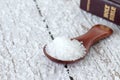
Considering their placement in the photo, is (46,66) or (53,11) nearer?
(46,66)

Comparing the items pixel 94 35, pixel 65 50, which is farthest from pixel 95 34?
pixel 65 50

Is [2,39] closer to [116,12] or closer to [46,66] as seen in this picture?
[46,66]

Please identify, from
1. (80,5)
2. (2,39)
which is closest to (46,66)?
(2,39)

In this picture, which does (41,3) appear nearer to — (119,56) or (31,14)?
(31,14)

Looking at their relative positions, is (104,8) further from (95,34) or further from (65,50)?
(65,50)

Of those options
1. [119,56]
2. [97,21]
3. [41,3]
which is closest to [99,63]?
[119,56]

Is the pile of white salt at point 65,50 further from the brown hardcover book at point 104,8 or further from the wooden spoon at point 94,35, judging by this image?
the brown hardcover book at point 104,8
